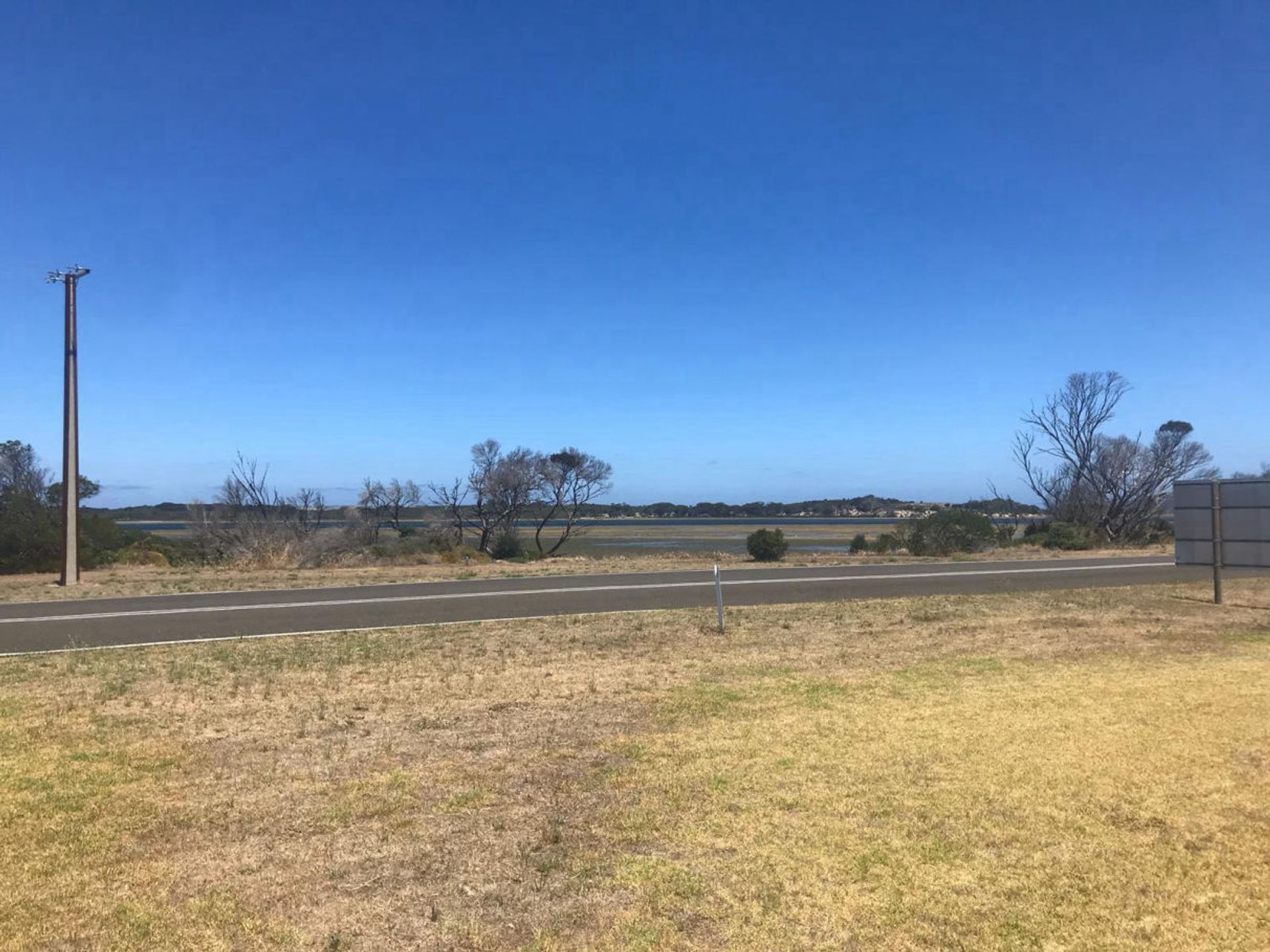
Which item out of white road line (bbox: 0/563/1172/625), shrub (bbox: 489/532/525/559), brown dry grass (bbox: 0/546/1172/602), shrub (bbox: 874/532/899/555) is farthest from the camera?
shrub (bbox: 489/532/525/559)

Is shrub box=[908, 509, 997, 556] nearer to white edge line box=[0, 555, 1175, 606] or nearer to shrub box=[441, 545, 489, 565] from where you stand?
white edge line box=[0, 555, 1175, 606]

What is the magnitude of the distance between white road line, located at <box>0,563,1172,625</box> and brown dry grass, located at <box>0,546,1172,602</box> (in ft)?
10.7

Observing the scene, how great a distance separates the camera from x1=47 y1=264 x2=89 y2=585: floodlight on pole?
2262 cm

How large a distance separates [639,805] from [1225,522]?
1315 cm

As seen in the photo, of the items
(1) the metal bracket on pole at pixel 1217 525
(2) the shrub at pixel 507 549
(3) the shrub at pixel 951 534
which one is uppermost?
(1) the metal bracket on pole at pixel 1217 525

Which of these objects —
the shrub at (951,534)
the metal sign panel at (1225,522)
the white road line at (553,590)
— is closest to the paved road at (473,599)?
the white road line at (553,590)

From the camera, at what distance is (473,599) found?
1770 cm

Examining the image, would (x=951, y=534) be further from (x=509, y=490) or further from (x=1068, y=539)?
(x=509, y=490)

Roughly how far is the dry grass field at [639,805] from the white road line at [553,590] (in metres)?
5.99

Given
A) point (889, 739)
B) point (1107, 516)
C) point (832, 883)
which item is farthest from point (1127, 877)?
point (1107, 516)

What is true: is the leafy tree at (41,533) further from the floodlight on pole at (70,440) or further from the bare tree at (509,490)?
the bare tree at (509,490)

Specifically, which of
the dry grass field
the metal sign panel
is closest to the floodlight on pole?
the dry grass field

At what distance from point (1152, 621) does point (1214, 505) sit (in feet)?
9.21

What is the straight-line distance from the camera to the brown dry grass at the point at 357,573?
20.8 metres
